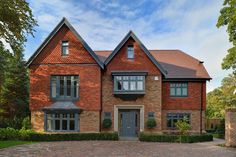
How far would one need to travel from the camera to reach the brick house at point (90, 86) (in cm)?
2570

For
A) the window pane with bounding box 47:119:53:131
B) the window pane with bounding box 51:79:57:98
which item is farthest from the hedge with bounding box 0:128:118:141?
→ the window pane with bounding box 51:79:57:98

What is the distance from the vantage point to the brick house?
2570 centimetres

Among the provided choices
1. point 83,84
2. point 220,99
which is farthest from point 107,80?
point 220,99

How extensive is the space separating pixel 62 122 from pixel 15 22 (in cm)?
1016

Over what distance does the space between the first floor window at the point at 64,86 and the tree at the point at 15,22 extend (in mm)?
5118

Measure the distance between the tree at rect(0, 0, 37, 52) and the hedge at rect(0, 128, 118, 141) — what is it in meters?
6.95

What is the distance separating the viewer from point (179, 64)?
30.6m

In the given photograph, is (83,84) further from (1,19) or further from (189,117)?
(189,117)

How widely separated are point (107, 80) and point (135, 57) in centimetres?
356

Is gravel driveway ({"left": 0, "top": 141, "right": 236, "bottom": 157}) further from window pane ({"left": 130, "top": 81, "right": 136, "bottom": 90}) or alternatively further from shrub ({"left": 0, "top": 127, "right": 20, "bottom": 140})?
window pane ({"left": 130, "top": 81, "right": 136, "bottom": 90})

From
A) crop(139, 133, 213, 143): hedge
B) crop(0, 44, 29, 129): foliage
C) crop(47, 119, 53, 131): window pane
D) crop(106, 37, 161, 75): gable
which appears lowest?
crop(139, 133, 213, 143): hedge

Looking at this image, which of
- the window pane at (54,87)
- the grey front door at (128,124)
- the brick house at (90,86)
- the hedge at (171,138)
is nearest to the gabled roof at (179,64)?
the brick house at (90,86)

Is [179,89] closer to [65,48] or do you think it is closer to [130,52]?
[130,52]

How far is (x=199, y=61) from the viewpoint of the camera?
30.8 meters
